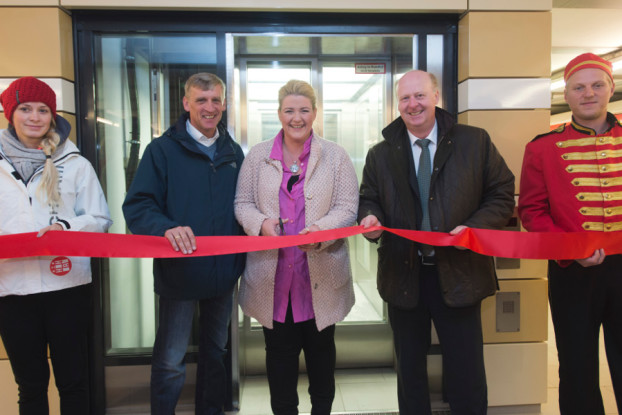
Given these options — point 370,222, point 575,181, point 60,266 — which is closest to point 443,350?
point 370,222

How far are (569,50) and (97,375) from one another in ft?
22.4

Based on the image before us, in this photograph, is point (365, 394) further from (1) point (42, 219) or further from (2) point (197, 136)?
(1) point (42, 219)

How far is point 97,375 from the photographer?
9.50 ft

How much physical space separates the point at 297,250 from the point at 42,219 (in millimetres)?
1258

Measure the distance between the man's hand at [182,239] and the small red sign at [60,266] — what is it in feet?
1.65

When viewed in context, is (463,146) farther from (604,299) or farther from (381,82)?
(381,82)

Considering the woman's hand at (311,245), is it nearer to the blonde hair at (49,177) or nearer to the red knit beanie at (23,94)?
the blonde hair at (49,177)

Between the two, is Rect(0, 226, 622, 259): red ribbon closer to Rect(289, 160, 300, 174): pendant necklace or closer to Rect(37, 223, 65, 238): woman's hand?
Rect(37, 223, 65, 238): woman's hand

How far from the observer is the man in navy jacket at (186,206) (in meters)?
2.18

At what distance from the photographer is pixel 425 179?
2070 mm

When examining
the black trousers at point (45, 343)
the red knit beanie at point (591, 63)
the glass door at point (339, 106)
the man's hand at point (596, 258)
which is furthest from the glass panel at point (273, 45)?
the man's hand at point (596, 258)

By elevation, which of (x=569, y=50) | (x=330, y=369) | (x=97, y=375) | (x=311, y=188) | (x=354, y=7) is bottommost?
(x=97, y=375)

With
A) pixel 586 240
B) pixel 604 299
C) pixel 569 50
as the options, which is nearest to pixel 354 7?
pixel 586 240

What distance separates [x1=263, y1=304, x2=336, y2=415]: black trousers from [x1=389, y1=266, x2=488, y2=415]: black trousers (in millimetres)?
384
